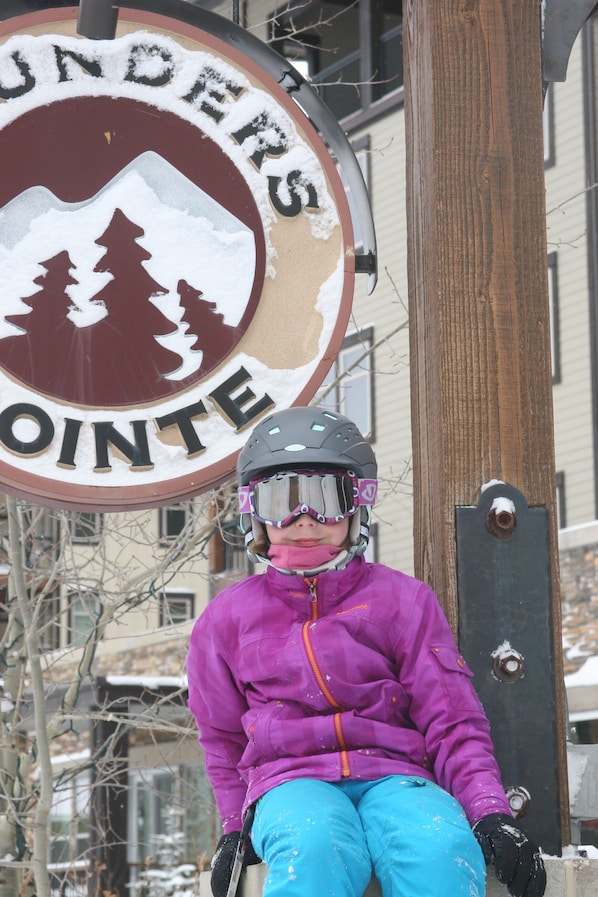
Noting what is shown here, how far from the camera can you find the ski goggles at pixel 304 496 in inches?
101

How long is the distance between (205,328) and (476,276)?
559mm

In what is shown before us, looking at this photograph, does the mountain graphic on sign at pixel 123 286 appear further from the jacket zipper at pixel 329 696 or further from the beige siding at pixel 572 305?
the beige siding at pixel 572 305

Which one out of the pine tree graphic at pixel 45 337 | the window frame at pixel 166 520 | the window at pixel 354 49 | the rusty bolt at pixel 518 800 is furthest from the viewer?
the window at pixel 354 49

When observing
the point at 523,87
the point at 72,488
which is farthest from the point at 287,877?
the point at 523,87

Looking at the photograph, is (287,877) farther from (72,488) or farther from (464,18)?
(464,18)

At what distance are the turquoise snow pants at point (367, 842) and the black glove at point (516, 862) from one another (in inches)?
1.2

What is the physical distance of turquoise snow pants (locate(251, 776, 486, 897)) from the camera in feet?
7.13

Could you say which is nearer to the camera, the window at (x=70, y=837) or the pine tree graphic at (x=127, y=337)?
the pine tree graphic at (x=127, y=337)

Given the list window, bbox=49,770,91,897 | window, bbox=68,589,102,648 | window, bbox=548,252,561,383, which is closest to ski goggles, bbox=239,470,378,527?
window, bbox=49,770,91,897

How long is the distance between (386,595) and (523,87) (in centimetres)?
111

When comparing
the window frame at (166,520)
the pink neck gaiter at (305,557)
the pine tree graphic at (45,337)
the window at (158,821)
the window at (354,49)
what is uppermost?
the window at (354,49)

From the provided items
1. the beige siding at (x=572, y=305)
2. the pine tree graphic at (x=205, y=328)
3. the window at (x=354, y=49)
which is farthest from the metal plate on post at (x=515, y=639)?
the window at (x=354, y=49)

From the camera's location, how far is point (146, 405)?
2691 mm

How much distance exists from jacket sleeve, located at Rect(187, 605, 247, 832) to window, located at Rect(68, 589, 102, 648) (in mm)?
5414
